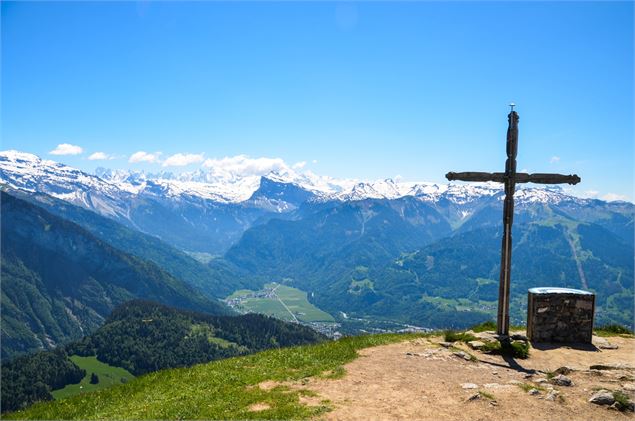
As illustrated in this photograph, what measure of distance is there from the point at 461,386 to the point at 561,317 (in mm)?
12723

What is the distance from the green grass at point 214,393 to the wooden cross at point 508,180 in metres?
9.33

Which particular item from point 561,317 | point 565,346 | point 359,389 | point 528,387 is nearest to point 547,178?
point 561,317

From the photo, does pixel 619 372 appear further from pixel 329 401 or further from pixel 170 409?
pixel 170 409

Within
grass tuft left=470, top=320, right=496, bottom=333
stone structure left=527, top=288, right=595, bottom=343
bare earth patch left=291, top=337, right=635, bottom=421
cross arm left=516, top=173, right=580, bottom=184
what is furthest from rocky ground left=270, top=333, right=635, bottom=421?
cross arm left=516, top=173, right=580, bottom=184

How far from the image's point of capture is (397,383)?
19.3 meters

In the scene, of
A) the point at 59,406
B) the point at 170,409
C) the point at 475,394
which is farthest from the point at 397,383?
the point at 59,406

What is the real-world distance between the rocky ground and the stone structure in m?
1.59

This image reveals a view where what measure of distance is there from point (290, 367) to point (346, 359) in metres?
2.99

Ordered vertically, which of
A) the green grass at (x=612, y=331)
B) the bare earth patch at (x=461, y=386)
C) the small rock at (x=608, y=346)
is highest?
the bare earth patch at (x=461, y=386)

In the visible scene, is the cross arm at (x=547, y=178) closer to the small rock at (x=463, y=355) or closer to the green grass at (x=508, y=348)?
the green grass at (x=508, y=348)

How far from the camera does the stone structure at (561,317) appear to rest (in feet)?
90.5

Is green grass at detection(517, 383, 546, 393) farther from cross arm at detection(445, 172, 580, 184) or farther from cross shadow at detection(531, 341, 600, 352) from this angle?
cross arm at detection(445, 172, 580, 184)

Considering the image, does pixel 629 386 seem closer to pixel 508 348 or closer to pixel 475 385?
pixel 475 385

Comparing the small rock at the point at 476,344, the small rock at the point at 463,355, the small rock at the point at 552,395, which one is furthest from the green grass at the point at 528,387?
the small rock at the point at 476,344
